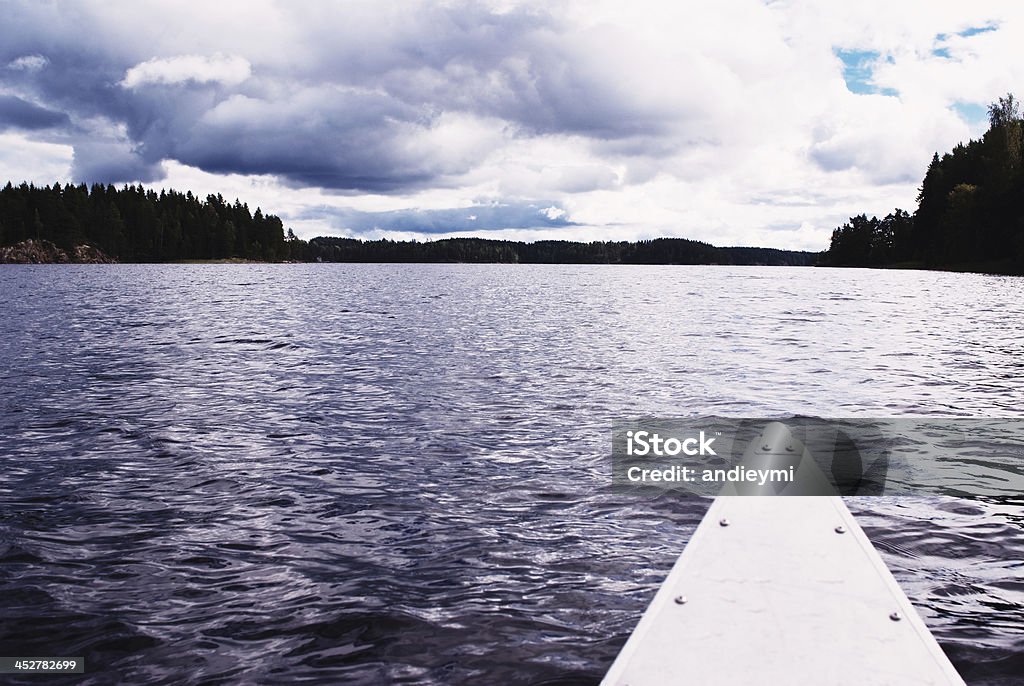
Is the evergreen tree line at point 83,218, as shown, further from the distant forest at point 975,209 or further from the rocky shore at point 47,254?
the distant forest at point 975,209

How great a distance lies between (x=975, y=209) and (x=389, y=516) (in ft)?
398

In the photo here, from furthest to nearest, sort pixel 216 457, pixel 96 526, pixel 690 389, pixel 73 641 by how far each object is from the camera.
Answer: pixel 690 389
pixel 216 457
pixel 96 526
pixel 73 641

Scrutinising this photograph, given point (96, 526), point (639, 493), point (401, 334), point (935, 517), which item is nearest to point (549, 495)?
point (639, 493)

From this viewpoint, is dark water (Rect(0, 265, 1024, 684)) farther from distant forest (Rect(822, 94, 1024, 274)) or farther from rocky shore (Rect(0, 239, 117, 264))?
rocky shore (Rect(0, 239, 117, 264))

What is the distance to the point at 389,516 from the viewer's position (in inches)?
365

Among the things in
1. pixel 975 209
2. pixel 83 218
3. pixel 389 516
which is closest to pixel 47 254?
pixel 83 218

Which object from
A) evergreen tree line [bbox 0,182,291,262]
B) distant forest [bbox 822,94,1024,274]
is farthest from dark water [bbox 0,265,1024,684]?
evergreen tree line [bbox 0,182,291,262]

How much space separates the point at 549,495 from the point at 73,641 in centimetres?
588

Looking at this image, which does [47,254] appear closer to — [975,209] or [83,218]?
[83,218]

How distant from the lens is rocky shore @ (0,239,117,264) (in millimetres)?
178000

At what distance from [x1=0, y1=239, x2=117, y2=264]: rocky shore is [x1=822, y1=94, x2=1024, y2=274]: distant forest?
645 ft

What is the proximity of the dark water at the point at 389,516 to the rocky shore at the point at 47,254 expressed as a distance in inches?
7428

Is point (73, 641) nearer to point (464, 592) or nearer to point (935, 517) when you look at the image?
point (464, 592)

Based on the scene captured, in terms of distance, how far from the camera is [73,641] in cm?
623
